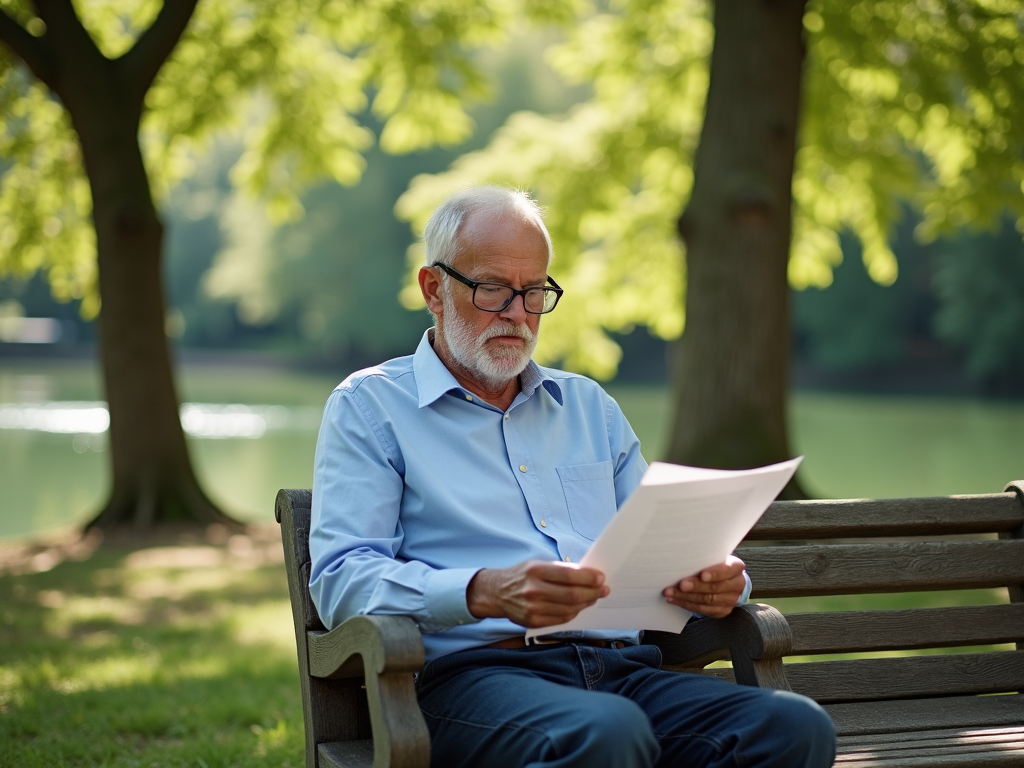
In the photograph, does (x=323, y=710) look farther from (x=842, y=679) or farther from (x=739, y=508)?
(x=842, y=679)

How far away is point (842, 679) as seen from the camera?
119 inches

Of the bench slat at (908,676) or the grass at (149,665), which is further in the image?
the grass at (149,665)

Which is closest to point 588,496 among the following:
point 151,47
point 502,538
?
point 502,538

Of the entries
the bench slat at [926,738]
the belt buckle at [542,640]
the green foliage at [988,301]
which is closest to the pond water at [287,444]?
the green foliage at [988,301]

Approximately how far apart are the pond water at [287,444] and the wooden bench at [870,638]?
27.7ft

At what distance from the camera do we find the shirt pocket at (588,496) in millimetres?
2723

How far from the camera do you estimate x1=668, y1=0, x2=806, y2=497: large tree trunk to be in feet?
25.3

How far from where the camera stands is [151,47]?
31.5 feet

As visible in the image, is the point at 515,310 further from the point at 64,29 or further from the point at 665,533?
the point at 64,29

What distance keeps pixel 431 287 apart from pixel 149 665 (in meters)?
3.11

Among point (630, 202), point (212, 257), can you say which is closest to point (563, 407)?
point (630, 202)

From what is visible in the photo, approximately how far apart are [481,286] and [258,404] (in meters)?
29.4

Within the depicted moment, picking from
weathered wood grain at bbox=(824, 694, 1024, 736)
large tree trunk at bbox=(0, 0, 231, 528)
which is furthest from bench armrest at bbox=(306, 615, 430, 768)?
large tree trunk at bbox=(0, 0, 231, 528)

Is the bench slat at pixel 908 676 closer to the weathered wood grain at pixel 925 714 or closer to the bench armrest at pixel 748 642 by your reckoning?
the weathered wood grain at pixel 925 714
